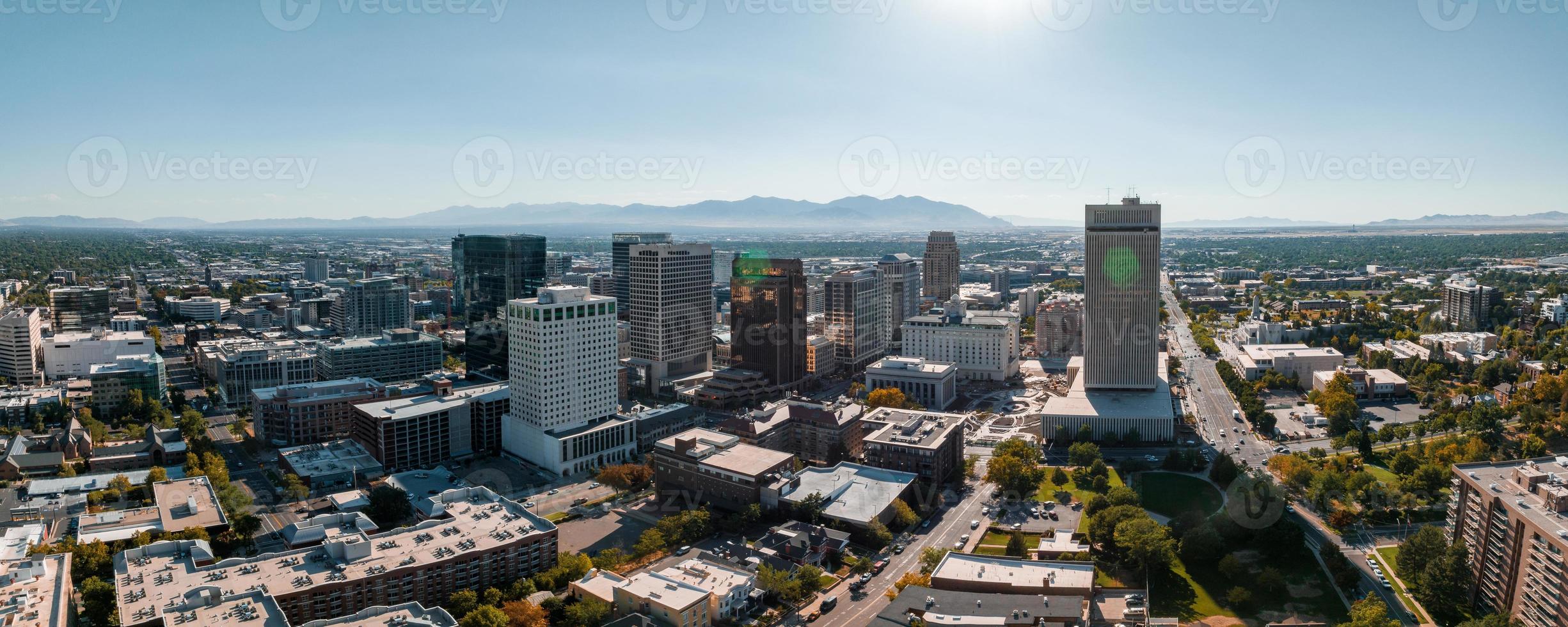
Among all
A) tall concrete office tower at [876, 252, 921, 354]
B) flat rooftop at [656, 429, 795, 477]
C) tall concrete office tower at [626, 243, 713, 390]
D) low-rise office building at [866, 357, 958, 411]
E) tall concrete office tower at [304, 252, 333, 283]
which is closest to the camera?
flat rooftop at [656, 429, 795, 477]

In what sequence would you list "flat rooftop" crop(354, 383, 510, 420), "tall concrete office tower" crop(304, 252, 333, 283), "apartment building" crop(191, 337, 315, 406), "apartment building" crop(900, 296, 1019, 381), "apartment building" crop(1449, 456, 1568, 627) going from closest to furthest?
"apartment building" crop(1449, 456, 1568, 627)
"flat rooftop" crop(354, 383, 510, 420)
"apartment building" crop(191, 337, 315, 406)
"apartment building" crop(900, 296, 1019, 381)
"tall concrete office tower" crop(304, 252, 333, 283)

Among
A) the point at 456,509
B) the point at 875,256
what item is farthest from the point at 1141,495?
the point at 875,256

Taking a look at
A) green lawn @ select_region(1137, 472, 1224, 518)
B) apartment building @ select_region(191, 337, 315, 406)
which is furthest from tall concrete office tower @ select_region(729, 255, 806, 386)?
apartment building @ select_region(191, 337, 315, 406)

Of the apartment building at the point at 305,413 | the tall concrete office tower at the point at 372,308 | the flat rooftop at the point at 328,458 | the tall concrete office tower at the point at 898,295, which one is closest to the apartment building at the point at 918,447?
the flat rooftop at the point at 328,458

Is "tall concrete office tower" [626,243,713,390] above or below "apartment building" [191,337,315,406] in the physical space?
above

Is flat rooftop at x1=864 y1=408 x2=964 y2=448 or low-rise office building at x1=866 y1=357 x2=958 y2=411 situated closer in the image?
flat rooftop at x1=864 y1=408 x2=964 y2=448

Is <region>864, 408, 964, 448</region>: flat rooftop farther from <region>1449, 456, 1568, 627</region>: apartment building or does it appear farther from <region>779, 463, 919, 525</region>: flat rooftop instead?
<region>1449, 456, 1568, 627</region>: apartment building

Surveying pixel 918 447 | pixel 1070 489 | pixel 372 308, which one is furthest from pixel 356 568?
pixel 372 308
